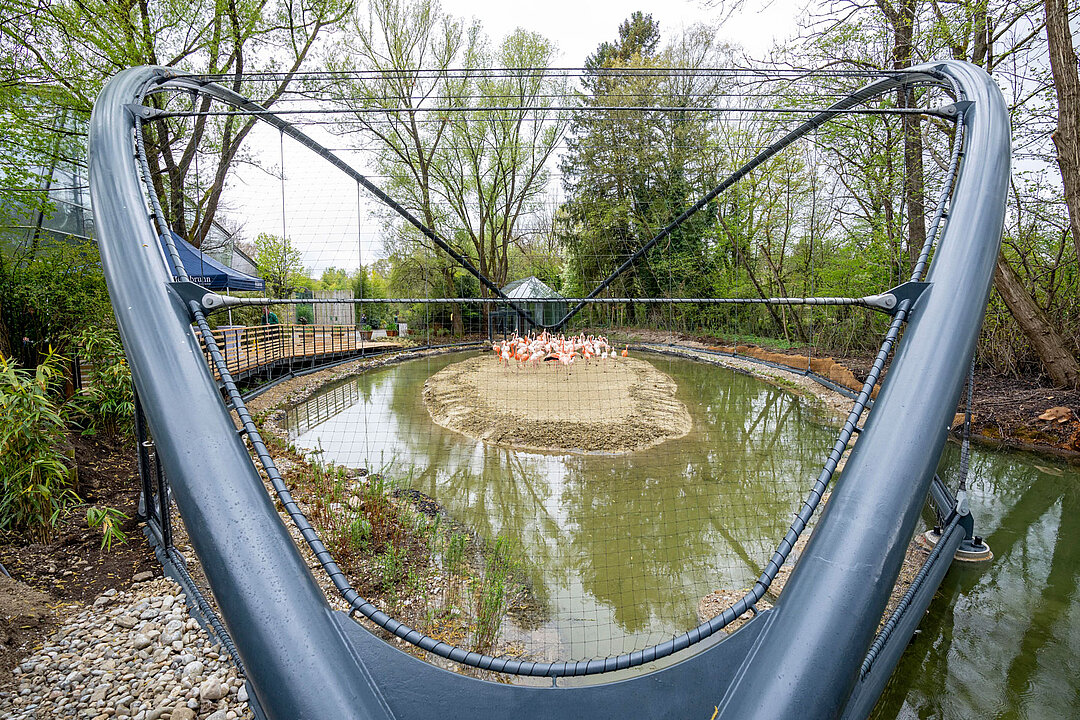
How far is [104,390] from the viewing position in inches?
154

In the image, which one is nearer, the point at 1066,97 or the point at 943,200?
the point at 943,200

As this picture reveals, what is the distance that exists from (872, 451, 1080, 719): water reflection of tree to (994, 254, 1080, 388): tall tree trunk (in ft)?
8.95

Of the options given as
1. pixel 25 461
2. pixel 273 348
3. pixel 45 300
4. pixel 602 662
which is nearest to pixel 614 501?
pixel 602 662

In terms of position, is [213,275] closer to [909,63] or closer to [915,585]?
[915,585]

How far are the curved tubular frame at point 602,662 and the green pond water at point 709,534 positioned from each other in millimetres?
1602

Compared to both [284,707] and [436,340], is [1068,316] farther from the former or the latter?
[436,340]

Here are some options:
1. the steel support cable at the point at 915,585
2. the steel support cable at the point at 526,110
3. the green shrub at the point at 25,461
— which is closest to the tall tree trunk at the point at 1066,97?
the steel support cable at the point at 915,585

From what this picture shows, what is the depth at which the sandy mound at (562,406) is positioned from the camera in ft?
18.7

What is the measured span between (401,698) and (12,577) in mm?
2602

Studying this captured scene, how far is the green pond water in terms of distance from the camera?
218 cm

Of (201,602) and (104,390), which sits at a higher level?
(104,390)

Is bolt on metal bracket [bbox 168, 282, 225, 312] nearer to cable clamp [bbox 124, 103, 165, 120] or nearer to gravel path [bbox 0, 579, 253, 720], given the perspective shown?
cable clamp [bbox 124, 103, 165, 120]

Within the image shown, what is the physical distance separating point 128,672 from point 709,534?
3.13 metres

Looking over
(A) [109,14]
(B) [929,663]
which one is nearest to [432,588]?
(B) [929,663]
